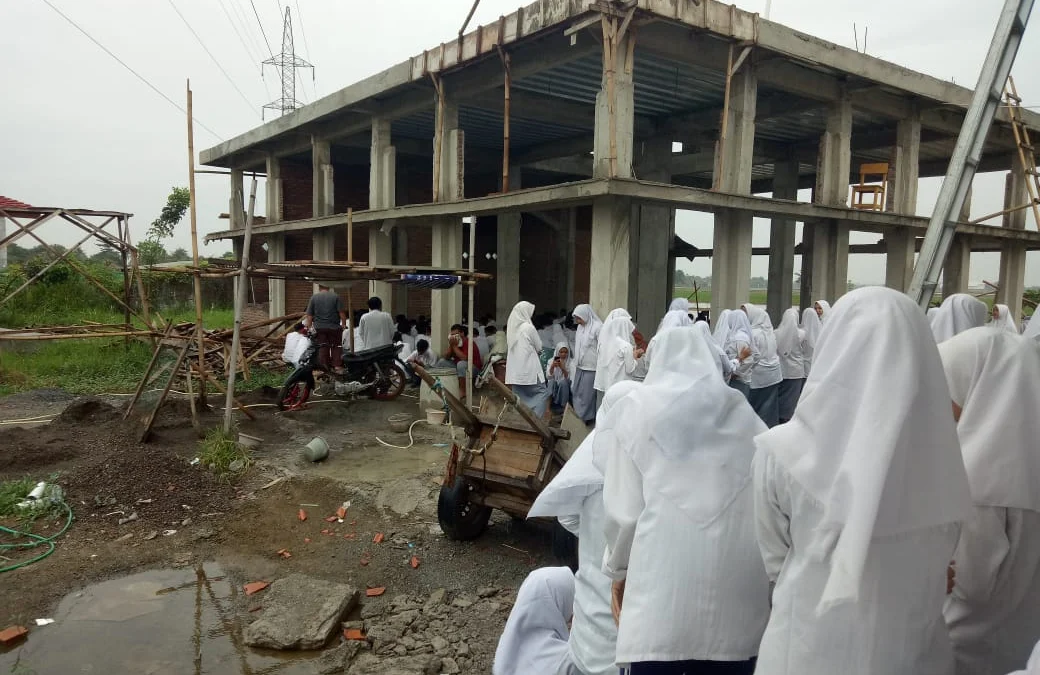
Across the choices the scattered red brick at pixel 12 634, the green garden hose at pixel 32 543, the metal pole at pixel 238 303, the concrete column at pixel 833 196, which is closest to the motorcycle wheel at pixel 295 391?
the metal pole at pixel 238 303

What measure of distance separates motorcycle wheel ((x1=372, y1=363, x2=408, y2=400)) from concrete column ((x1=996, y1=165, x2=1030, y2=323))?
12.6 metres

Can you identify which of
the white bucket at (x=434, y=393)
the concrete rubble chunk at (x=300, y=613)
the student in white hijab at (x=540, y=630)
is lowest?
the concrete rubble chunk at (x=300, y=613)

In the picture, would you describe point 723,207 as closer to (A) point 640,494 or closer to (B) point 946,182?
(B) point 946,182

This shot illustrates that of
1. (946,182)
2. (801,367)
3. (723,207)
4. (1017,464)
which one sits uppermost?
(723,207)

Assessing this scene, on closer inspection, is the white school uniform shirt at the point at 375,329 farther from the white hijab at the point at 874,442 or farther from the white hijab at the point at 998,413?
the white hijab at the point at 874,442

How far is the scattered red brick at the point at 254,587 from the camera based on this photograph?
15.7 ft

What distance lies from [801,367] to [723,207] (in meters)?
2.55

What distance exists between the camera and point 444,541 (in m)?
5.53

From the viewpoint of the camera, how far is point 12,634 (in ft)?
13.8

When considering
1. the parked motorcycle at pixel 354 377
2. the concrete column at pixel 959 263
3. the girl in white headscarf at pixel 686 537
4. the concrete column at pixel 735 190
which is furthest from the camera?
the concrete column at pixel 959 263

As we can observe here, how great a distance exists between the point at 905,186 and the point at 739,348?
6954 mm

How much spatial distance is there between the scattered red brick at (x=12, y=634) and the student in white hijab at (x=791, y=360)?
7.79 metres

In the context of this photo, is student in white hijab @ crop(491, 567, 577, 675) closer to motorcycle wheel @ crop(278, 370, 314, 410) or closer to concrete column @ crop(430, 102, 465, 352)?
motorcycle wheel @ crop(278, 370, 314, 410)

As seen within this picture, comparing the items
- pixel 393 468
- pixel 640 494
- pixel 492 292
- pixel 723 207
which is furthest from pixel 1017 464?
pixel 492 292
